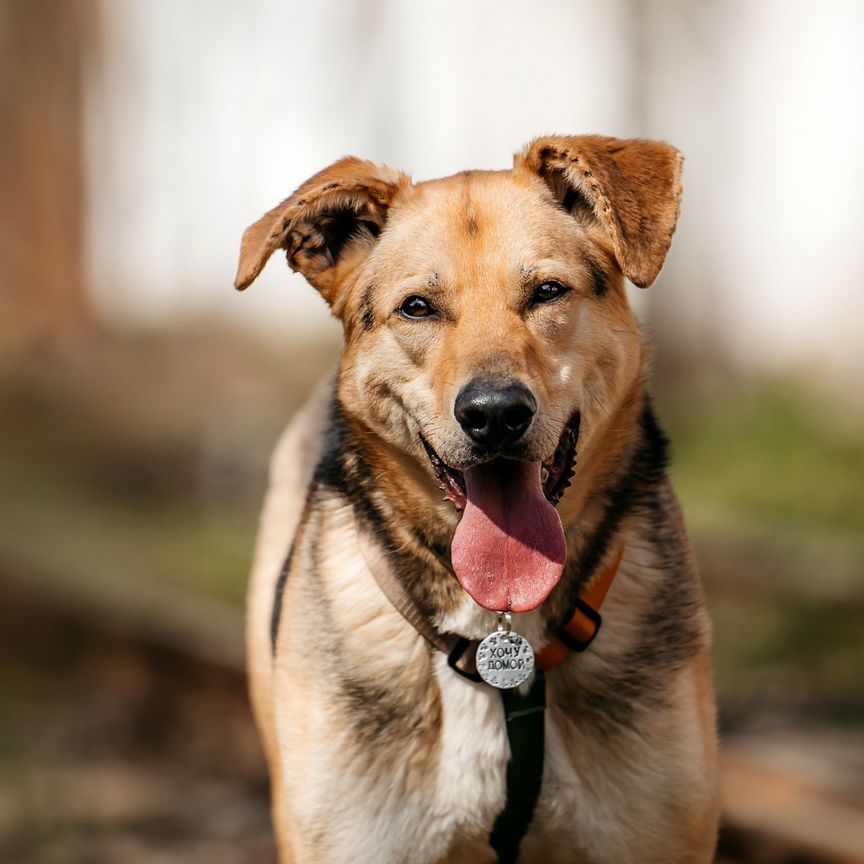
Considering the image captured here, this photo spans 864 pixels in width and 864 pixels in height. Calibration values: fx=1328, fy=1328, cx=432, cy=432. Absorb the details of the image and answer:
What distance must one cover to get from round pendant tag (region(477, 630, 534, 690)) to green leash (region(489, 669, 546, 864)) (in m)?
0.04

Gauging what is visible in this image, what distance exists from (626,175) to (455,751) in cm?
142

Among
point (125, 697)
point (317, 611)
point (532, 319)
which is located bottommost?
point (125, 697)

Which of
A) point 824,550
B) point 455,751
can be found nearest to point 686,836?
point 455,751

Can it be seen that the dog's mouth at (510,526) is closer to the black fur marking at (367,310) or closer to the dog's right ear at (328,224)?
the black fur marking at (367,310)

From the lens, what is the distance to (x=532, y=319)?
309cm

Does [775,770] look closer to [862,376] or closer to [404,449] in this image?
[404,449]

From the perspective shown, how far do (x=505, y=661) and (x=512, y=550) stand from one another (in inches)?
11.3

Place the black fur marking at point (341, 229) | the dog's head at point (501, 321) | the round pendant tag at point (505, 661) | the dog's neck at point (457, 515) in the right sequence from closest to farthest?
1. the dog's head at point (501, 321)
2. the round pendant tag at point (505, 661)
3. the dog's neck at point (457, 515)
4. the black fur marking at point (341, 229)

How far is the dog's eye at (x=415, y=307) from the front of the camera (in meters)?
3.19

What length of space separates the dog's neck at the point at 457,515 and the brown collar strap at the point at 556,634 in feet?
0.08

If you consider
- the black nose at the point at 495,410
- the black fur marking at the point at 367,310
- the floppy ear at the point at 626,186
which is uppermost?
the floppy ear at the point at 626,186

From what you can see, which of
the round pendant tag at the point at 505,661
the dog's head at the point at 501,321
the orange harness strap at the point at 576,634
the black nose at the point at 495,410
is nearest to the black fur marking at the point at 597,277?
the dog's head at the point at 501,321

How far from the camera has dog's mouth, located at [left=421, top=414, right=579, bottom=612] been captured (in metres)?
2.99

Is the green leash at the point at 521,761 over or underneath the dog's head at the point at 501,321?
underneath
